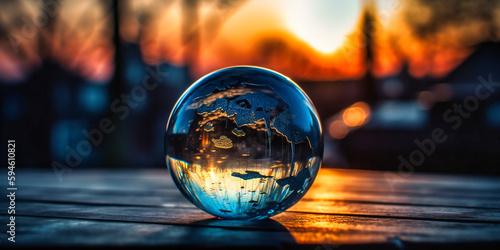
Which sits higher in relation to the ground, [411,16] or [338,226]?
[411,16]

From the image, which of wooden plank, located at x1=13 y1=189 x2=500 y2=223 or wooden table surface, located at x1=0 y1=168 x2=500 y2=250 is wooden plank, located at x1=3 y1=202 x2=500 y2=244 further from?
wooden plank, located at x1=13 y1=189 x2=500 y2=223

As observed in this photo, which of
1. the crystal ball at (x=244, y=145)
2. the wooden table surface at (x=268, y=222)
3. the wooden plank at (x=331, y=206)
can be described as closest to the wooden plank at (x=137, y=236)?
the wooden table surface at (x=268, y=222)

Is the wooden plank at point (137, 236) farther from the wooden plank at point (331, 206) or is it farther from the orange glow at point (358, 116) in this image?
the orange glow at point (358, 116)

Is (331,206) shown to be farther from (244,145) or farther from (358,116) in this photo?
(358,116)

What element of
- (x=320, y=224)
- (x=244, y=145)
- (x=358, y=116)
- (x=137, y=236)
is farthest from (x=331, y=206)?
(x=358, y=116)

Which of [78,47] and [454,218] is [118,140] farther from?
[454,218]

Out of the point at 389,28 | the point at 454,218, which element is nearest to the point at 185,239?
the point at 454,218

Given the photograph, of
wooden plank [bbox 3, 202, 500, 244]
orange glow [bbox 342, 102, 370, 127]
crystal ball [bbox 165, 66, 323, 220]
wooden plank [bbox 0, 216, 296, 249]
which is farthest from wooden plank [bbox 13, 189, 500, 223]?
orange glow [bbox 342, 102, 370, 127]
